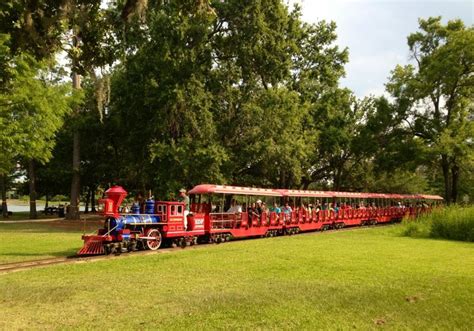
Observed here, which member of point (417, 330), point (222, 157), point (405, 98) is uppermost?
point (405, 98)

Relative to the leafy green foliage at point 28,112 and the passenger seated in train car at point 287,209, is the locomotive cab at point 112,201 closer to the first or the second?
the leafy green foliage at point 28,112

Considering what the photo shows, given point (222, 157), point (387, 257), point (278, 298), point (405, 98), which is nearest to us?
point (278, 298)

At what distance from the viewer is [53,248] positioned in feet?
57.1

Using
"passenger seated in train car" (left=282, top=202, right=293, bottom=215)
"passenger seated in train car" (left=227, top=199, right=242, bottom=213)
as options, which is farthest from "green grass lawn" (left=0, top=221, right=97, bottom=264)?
"passenger seated in train car" (left=282, top=202, right=293, bottom=215)

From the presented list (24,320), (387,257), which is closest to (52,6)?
(24,320)

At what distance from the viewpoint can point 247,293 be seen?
8617mm

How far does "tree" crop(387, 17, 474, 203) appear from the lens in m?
36.6

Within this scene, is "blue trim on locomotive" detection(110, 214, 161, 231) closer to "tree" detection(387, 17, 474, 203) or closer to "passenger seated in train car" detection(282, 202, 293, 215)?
"passenger seated in train car" detection(282, 202, 293, 215)

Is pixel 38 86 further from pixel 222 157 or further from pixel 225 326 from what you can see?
pixel 225 326

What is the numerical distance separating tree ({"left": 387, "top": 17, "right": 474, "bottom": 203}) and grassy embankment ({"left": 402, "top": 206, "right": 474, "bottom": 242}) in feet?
45.6

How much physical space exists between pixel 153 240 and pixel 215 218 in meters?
3.73

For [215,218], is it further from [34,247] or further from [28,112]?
[28,112]

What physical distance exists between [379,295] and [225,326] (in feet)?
10.8

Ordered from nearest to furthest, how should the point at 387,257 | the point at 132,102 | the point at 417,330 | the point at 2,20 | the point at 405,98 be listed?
the point at 417,330, the point at 2,20, the point at 387,257, the point at 132,102, the point at 405,98
